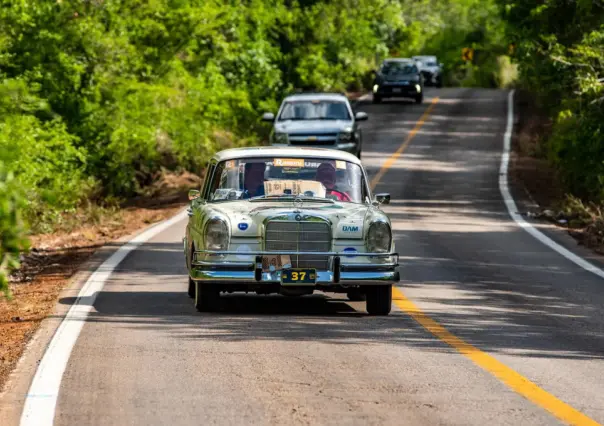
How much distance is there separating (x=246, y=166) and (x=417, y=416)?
235 inches

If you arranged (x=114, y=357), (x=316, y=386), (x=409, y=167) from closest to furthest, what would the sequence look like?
(x=316, y=386) < (x=114, y=357) < (x=409, y=167)

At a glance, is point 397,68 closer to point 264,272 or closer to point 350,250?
point 350,250

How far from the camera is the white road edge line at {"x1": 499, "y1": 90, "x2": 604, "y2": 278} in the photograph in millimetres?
18141

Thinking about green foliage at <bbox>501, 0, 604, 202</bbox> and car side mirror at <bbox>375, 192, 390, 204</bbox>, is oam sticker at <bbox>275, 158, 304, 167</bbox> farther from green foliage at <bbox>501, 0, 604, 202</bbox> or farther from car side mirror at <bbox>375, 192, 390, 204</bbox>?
green foliage at <bbox>501, 0, 604, 202</bbox>

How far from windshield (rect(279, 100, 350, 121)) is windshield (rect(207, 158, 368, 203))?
16.6 m

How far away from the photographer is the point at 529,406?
805 centimetres

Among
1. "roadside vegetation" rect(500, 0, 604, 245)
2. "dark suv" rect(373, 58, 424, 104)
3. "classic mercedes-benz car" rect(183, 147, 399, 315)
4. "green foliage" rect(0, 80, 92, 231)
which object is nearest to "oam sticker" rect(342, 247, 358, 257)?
"classic mercedes-benz car" rect(183, 147, 399, 315)

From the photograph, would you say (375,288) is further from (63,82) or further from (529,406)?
(63,82)

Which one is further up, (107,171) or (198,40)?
(198,40)

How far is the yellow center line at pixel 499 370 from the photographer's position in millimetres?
7836

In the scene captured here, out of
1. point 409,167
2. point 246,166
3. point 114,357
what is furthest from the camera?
point 409,167

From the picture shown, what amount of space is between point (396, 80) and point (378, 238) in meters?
42.8

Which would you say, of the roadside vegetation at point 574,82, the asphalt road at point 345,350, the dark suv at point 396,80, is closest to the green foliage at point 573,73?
the roadside vegetation at point 574,82

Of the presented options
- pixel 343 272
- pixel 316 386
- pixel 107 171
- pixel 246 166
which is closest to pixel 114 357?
pixel 316 386
